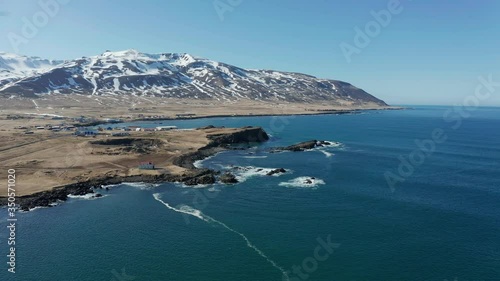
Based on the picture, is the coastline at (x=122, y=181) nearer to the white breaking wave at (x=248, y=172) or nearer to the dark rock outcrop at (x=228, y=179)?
the dark rock outcrop at (x=228, y=179)

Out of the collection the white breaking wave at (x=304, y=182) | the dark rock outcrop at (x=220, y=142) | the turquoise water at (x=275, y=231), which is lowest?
the turquoise water at (x=275, y=231)

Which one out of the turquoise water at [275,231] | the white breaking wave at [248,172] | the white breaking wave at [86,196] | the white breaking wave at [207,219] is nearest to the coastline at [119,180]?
the white breaking wave at [86,196]

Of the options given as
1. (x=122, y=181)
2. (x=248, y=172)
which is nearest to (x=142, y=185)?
(x=122, y=181)

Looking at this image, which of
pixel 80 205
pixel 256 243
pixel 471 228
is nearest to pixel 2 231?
pixel 80 205

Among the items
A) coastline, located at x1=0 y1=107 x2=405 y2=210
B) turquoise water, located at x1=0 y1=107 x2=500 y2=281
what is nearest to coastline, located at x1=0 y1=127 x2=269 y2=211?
coastline, located at x1=0 y1=107 x2=405 y2=210

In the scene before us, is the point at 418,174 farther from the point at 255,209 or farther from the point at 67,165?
the point at 67,165

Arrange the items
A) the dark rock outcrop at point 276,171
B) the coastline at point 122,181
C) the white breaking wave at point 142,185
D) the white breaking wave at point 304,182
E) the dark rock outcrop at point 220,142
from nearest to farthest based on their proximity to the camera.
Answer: the coastline at point 122,181
the white breaking wave at point 142,185
the white breaking wave at point 304,182
the dark rock outcrop at point 276,171
the dark rock outcrop at point 220,142
